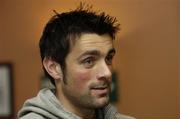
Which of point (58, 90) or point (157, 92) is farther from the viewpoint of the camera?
point (157, 92)

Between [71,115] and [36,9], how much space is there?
2.01 m

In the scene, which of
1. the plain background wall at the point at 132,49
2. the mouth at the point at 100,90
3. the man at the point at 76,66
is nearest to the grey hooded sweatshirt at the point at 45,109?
the man at the point at 76,66

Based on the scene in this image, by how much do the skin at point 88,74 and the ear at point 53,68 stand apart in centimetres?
4

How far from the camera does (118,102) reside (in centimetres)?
340

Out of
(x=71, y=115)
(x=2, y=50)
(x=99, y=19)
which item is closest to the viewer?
(x=71, y=115)

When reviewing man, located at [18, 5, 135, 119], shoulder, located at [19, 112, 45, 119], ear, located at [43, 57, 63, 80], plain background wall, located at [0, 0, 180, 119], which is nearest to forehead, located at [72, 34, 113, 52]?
man, located at [18, 5, 135, 119]

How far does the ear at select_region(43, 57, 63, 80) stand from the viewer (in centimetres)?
160

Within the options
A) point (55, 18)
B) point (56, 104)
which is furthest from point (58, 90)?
point (55, 18)

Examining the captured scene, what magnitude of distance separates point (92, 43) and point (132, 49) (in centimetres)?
189

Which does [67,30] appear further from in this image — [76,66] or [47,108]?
[47,108]

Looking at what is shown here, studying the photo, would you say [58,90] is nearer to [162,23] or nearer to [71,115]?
[71,115]

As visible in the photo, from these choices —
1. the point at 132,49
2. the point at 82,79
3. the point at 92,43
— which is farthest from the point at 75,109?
the point at 132,49

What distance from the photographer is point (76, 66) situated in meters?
1.54

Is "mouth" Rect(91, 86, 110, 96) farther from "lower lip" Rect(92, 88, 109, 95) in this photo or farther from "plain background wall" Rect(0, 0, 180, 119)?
"plain background wall" Rect(0, 0, 180, 119)
